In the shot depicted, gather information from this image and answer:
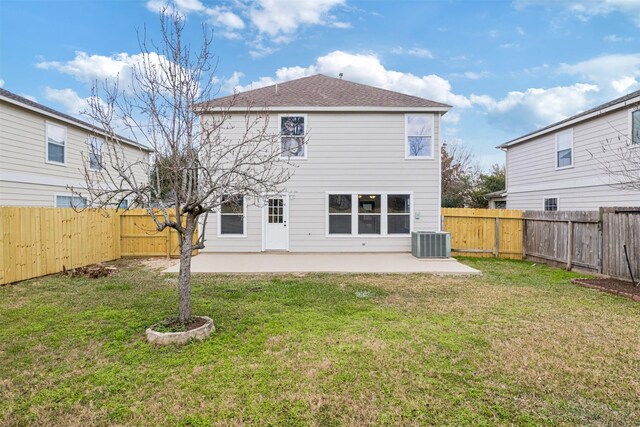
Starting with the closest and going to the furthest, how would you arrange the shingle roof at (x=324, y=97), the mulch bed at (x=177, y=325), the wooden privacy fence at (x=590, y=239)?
the mulch bed at (x=177, y=325), the wooden privacy fence at (x=590, y=239), the shingle roof at (x=324, y=97)

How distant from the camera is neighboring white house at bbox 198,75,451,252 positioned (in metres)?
11.3

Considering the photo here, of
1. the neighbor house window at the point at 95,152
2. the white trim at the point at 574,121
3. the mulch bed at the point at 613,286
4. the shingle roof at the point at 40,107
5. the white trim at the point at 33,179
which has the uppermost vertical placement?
the shingle roof at the point at 40,107

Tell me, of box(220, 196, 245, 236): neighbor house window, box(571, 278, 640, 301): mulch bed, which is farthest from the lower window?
box(571, 278, 640, 301): mulch bed

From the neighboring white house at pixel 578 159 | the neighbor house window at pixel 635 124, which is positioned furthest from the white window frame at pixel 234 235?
the neighbor house window at pixel 635 124

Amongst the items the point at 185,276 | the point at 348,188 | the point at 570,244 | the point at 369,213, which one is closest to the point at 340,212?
the point at 348,188

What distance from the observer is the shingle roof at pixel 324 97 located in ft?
36.4

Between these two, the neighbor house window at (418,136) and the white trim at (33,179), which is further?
the neighbor house window at (418,136)

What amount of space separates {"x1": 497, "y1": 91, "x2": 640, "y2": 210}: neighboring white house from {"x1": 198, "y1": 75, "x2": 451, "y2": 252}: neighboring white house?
508 centimetres

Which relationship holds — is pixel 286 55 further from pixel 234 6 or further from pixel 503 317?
pixel 503 317

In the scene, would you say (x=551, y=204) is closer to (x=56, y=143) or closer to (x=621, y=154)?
(x=621, y=154)

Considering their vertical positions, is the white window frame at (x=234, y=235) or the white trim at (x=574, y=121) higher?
the white trim at (x=574, y=121)

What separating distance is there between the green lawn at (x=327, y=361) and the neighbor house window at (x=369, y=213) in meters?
5.25

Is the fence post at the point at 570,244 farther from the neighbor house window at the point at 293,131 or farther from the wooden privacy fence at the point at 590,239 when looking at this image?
the neighbor house window at the point at 293,131

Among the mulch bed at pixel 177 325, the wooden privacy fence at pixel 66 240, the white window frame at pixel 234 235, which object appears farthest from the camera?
the white window frame at pixel 234 235
